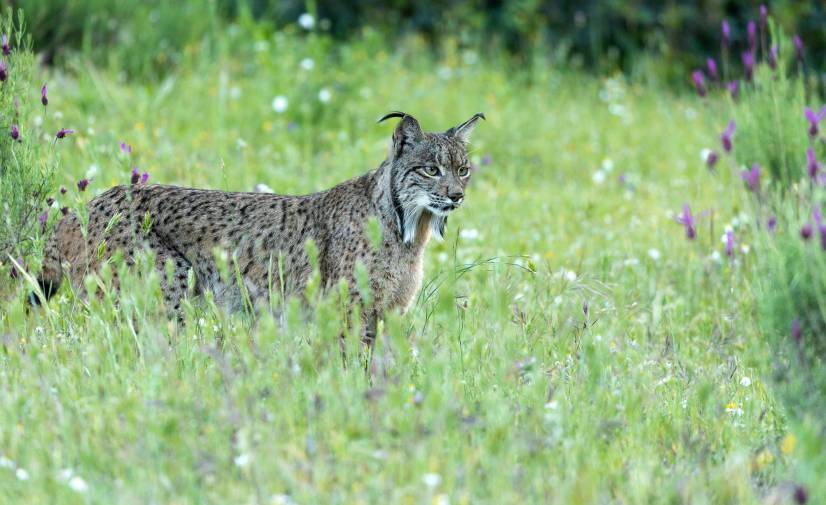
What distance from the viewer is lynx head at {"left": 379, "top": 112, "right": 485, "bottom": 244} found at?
556 cm

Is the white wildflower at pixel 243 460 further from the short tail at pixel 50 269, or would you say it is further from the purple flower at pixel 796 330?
the short tail at pixel 50 269

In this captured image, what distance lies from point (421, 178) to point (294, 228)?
2.24ft

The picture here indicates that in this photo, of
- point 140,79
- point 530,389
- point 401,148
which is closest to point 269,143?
point 140,79

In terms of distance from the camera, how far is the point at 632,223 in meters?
8.09

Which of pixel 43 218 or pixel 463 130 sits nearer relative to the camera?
pixel 43 218

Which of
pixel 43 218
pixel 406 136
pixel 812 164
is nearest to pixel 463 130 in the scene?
pixel 406 136

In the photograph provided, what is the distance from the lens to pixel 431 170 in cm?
568

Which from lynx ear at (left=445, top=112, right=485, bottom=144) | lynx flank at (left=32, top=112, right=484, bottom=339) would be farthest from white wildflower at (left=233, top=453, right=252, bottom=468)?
lynx ear at (left=445, top=112, right=485, bottom=144)

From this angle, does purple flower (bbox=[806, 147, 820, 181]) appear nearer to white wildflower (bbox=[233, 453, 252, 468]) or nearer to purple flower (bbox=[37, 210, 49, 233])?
white wildflower (bbox=[233, 453, 252, 468])

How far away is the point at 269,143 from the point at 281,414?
5546mm

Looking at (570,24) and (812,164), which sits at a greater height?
(812,164)

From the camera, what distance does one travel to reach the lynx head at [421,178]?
5562 millimetres

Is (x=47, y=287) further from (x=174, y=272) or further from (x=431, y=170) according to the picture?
(x=431, y=170)

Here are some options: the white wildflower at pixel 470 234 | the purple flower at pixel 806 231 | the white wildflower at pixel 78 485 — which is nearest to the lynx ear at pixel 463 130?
the white wildflower at pixel 470 234
